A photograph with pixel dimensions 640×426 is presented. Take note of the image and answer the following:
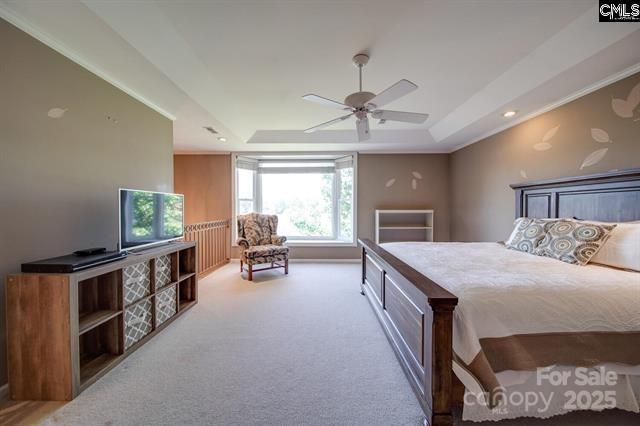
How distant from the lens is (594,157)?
2.41 metres

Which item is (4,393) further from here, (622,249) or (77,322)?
(622,249)

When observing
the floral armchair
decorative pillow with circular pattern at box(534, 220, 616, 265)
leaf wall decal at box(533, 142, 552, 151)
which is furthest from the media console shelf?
leaf wall decal at box(533, 142, 552, 151)

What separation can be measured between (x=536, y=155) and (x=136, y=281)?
460 cm

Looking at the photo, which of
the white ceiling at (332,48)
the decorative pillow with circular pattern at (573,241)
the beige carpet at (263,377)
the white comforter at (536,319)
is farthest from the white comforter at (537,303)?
the white ceiling at (332,48)

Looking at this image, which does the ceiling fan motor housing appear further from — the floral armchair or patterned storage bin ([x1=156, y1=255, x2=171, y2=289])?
the floral armchair

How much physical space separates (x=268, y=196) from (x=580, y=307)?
5112 mm

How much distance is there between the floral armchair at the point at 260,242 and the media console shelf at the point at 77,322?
1.69m

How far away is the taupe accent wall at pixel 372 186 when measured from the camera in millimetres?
5227

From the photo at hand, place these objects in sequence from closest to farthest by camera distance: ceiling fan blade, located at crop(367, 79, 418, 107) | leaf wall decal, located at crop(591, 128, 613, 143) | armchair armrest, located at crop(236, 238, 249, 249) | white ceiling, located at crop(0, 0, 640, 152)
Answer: white ceiling, located at crop(0, 0, 640, 152), ceiling fan blade, located at crop(367, 79, 418, 107), leaf wall decal, located at crop(591, 128, 613, 143), armchair armrest, located at crop(236, 238, 249, 249)

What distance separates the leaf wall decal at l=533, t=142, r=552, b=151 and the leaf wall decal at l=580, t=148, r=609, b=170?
19.1 inches

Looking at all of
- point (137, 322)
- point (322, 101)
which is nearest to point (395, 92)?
point (322, 101)

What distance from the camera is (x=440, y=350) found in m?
1.24

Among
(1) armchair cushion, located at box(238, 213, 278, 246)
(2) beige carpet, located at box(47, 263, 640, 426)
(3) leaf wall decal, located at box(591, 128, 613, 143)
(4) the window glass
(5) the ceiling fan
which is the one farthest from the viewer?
(4) the window glass

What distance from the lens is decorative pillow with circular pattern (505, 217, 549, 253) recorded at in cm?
236
